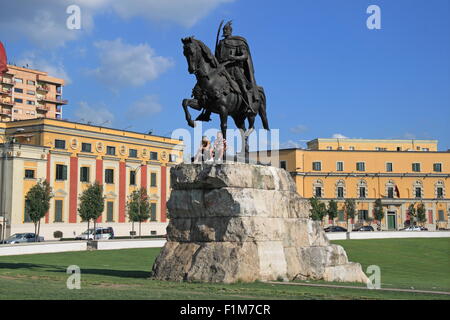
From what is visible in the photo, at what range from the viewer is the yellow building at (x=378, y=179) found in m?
102

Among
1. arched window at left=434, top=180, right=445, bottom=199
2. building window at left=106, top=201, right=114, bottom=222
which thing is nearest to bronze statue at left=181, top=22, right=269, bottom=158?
building window at left=106, top=201, right=114, bottom=222

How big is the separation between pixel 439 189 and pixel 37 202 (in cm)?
7201

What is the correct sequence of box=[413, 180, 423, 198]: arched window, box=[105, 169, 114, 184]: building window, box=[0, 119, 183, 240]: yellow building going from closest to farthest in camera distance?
box=[0, 119, 183, 240]: yellow building < box=[105, 169, 114, 184]: building window < box=[413, 180, 423, 198]: arched window

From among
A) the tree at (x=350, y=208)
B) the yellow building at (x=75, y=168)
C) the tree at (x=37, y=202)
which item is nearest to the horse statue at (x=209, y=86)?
the tree at (x=37, y=202)

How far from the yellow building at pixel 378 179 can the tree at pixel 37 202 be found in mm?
48992

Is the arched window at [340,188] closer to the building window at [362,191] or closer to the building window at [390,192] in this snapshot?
the building window at [362,191]

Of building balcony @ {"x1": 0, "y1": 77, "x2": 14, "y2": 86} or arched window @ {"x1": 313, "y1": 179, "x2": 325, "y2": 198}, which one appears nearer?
arched window @ {"x1": 313, "y1": 179, "x2": 325, "y2": 198}

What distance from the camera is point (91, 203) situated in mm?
66312

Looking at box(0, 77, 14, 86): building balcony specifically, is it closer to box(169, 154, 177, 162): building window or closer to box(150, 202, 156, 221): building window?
box(169, 154, 177, 162): building window

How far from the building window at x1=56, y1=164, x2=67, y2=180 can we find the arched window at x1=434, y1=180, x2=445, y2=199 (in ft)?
215

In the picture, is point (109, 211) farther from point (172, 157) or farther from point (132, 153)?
point (172, 157)

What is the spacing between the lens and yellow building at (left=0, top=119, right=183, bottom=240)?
63406 millimetres
